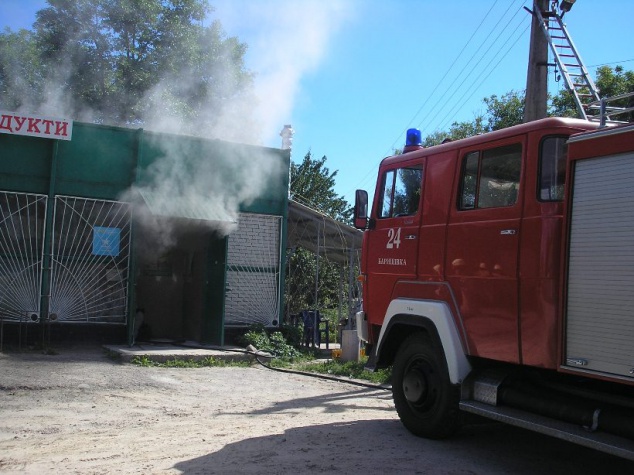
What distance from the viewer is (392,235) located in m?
6.82

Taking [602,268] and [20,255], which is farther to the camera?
[20,255]

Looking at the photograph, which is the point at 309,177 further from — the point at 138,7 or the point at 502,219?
the point at 502,219

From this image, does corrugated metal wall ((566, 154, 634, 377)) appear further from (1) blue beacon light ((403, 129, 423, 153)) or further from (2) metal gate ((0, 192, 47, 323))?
(2) metal gate ((0, 192, 47, 323))

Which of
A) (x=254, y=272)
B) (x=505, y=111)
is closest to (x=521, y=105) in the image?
(x=505, y=111)

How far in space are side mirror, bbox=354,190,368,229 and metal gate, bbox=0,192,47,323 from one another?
7.55m

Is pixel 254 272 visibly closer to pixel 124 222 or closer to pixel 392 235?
pixel 124 222

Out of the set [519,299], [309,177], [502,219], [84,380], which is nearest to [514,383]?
[519,299]

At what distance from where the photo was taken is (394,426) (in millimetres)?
6906

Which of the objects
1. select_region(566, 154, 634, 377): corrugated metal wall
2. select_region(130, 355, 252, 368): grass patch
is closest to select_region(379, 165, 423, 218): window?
select_region(566, 154, 634, 377): corrugated metal wall

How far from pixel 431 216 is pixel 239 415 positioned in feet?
10.8

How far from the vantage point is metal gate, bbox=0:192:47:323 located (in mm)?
11773

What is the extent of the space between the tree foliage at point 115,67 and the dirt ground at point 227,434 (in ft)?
41.5

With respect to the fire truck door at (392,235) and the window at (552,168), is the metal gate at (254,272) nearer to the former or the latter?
the fire truck door at (392,235)

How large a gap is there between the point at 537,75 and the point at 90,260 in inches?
356
